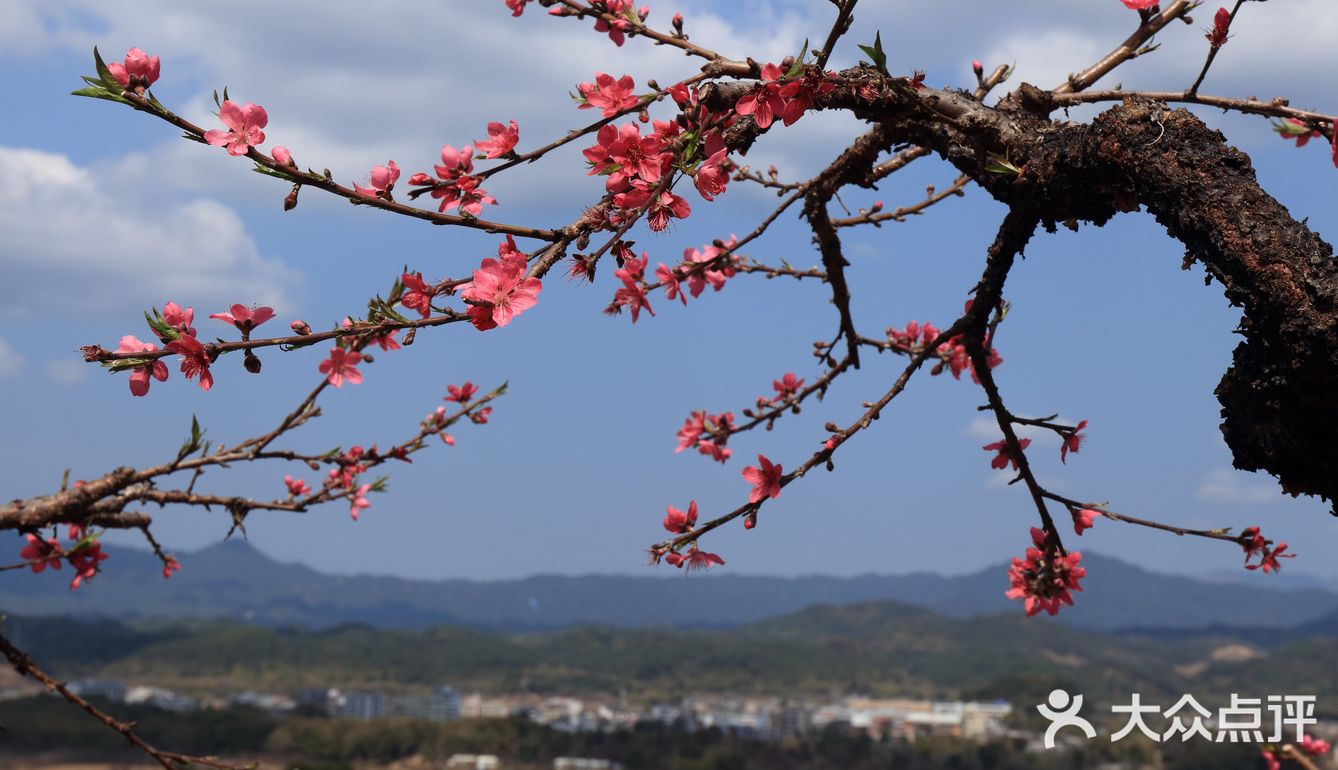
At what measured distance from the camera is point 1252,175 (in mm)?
2566

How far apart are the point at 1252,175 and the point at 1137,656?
5549 inches

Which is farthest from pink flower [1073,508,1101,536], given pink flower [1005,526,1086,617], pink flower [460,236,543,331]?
pink flower [460,236,543,331]

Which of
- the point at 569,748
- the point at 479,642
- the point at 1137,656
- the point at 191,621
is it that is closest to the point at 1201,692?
the point at 1137,656

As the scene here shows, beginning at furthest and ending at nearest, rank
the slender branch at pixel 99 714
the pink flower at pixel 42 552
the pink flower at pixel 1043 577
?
the pink flower at pixel 42 552, the pink flower at pixel 1043 577, the slender branch at pixel 99 714

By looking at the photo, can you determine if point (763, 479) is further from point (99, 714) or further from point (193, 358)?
point (99, 714)

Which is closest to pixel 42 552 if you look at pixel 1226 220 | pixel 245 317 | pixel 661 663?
pixel 245 317

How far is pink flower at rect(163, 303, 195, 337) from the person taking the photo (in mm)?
2291

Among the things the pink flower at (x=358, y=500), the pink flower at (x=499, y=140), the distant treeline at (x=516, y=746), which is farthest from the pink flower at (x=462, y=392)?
the distant treeline at (x=516, y=746)

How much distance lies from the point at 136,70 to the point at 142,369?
2.05 ft

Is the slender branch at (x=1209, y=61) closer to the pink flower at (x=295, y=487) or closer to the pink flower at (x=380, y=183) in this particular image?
the pink flower at (x=380, y=183)

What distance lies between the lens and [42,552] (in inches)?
174

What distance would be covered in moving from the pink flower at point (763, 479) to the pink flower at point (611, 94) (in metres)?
1.06

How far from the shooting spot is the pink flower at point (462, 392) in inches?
209

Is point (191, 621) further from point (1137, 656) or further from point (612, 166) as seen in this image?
point (612, 166)
